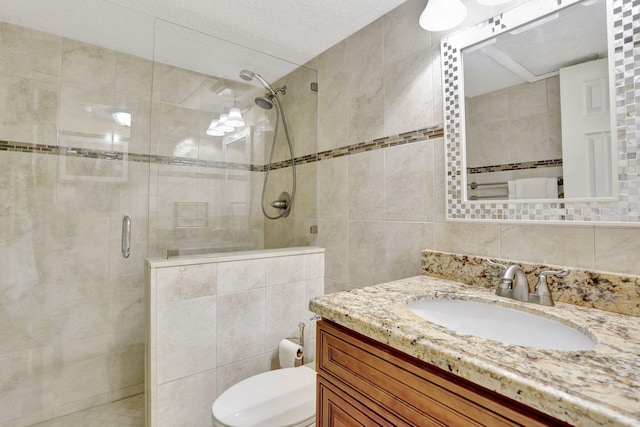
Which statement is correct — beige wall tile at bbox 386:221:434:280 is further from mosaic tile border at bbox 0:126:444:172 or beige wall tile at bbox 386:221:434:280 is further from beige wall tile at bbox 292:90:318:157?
beige wall tile at bbox 292:90:318:157

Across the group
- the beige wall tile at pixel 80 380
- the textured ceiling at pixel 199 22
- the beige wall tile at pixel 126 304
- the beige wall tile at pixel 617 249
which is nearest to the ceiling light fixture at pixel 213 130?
the textured ceiling at pixel 199 22

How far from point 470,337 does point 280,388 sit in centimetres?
98

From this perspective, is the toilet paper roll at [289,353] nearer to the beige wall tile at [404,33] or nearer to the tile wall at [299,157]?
the tile wall at [299,157]

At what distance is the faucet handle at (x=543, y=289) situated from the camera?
3.06 ft

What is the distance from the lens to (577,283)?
37.3 inches

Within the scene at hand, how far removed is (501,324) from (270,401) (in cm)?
94

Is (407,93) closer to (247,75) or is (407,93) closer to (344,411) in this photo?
(247,75)

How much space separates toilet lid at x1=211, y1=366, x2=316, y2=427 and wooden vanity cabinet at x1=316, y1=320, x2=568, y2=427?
32 cm

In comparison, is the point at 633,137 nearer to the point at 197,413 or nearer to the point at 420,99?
the point at 420,99

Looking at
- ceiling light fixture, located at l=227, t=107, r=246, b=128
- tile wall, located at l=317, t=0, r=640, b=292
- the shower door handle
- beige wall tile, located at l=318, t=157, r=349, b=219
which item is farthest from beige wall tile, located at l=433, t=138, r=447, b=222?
the shower door handle

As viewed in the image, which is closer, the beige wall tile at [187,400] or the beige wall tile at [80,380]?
the beige wall tile at [187,400]

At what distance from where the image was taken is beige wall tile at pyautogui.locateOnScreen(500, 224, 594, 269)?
968mm

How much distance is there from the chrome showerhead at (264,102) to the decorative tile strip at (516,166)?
1253 mm

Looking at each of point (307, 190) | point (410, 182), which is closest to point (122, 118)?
point (307, 190)
